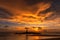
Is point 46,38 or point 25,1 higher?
point 25,1

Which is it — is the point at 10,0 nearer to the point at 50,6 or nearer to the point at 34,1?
the point at 34,1

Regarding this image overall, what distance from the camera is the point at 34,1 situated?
135cm

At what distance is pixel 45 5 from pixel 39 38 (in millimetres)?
1493

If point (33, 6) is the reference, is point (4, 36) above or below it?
below

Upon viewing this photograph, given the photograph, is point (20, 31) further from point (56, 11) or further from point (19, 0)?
point (19, 0)

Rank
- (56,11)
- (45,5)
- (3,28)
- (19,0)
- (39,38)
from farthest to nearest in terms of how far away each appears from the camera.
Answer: (39,38), (3,28), (56,11), (45,5), (19,0)

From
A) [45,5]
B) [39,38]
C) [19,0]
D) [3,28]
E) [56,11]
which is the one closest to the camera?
[19,0]

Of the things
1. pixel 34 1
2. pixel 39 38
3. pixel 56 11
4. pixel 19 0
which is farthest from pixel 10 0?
pixel 39 38

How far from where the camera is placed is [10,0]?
1309 millimetres

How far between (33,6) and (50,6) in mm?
181

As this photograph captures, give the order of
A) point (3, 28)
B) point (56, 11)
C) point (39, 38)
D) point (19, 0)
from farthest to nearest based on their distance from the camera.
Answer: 1. point (39, 38)
2. point (3, 28)
3. point (56, 11)
4. point (19, 0)

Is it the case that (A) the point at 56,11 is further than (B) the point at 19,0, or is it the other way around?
(A) the point at 56,11

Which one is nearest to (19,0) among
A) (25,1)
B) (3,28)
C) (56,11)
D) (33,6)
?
(25,1)

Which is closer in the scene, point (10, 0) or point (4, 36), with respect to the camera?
point (10, 0)
